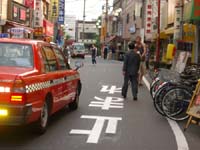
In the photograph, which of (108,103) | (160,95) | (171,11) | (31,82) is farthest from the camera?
(171,11)

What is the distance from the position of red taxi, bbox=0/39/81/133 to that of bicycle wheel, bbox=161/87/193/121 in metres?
2.13

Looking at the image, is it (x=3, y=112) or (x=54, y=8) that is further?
(x=54, y=8)

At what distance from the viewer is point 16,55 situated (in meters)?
8.55

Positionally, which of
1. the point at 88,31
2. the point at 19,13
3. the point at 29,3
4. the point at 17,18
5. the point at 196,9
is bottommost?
the point at 196,9

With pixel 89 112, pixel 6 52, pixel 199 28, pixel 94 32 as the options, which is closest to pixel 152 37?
pixel 199 28

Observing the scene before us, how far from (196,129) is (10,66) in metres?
3.96

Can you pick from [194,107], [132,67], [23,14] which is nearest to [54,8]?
[23,14]

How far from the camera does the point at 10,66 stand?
8.26m

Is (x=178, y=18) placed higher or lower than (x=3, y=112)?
higher

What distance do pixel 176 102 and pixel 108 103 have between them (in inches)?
120

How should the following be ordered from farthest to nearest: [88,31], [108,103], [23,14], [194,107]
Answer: [88,31] < [23,14] < [108,103] < [194,107]

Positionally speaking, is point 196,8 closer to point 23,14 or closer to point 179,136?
point 179,136

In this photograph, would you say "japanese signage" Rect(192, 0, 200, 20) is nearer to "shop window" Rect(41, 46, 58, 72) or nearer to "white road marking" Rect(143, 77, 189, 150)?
"white road marking" Rect(143, 77, 189, 150)

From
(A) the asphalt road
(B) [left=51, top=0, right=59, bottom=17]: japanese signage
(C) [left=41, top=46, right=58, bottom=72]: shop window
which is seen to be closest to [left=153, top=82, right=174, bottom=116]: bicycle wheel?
(A) the asphalt road
